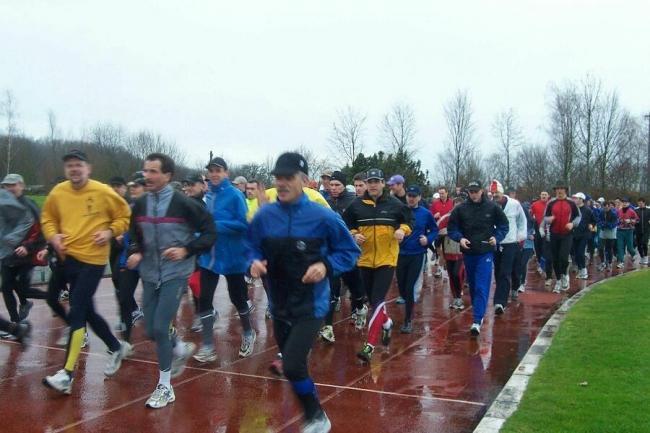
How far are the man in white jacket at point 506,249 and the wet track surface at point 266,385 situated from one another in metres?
0.96

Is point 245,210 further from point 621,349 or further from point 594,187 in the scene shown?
point 594,187

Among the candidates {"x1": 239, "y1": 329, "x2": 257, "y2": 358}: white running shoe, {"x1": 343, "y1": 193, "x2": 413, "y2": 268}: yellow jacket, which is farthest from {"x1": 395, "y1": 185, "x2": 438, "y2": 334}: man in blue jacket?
{"x1": 239, "y1": 329, "x2": 257, "y2": 358}: white running shoe

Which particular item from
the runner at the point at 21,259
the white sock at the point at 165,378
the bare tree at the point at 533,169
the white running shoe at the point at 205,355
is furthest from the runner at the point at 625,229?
the bare tree at the point at 533,169

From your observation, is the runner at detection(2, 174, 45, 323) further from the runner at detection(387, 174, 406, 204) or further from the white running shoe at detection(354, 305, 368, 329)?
the runner at detection(387, 174, 406, 204)

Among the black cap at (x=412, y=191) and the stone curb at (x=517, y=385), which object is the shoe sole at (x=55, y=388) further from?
the black cap at (x=412, y=191)

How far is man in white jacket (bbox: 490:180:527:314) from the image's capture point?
1034 centimetres

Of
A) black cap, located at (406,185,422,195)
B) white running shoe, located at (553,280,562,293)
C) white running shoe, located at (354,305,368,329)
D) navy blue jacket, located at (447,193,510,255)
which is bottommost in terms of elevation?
white running shoe, located at (553,280,562,293)

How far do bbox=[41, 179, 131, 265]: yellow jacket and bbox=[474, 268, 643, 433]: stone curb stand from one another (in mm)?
3628

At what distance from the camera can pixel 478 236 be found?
862 cm

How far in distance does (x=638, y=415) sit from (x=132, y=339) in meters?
5.77

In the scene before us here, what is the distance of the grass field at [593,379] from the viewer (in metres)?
4.76

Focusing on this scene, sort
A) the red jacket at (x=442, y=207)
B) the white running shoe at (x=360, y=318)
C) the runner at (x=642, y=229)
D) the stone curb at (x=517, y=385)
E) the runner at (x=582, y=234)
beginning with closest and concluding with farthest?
the stone curb at (x=517, y=385), the white running shoe at (x=360, y=318), the red jacket at (x=442, y=207), the runner at (x=582, y=234), the runner at (x=642, y=229)

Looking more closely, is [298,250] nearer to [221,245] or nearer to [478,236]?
[221,245]

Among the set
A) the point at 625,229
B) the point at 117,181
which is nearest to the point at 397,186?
the point at 117,181
